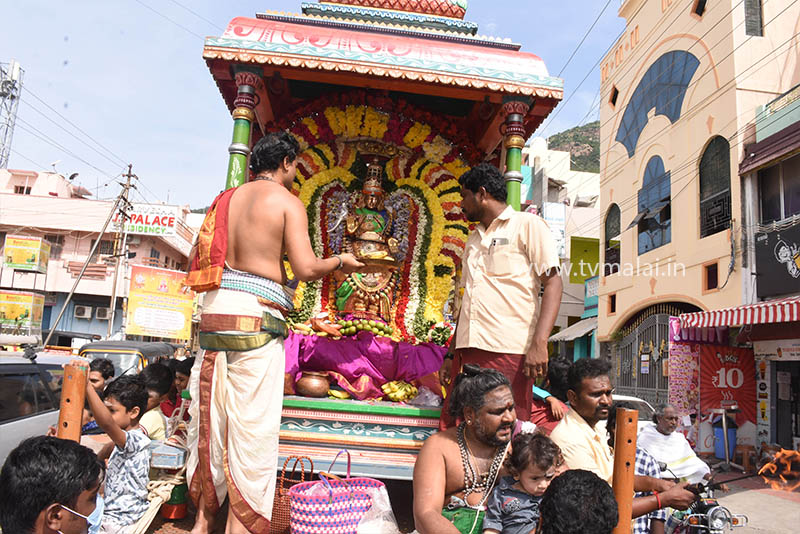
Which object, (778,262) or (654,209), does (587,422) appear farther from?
(654,209)

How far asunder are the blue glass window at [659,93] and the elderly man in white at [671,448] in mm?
12609

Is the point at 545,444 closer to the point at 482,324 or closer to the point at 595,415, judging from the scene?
the point at 595,415

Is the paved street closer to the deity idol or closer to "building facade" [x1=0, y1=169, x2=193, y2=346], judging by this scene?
the deity idol

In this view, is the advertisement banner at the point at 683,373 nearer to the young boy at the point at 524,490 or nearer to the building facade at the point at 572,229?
the building facade at the point at 572,229

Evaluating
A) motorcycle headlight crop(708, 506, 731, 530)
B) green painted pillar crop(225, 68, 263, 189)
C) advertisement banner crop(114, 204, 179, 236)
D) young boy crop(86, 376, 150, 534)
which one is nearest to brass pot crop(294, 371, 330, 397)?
young boy crop(86, 376, 150, 534)

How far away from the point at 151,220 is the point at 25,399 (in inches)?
902

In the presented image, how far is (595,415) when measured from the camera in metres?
2.93

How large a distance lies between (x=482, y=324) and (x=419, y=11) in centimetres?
427

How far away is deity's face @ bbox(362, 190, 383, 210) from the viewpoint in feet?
20.5

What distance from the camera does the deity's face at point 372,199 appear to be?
624 cm

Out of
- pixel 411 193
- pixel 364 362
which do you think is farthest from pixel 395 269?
pixel 364 362

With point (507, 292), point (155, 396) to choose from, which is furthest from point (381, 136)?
point (155, 396)

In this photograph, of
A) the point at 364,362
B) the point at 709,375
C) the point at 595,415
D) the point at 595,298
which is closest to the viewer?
the point at 595,415

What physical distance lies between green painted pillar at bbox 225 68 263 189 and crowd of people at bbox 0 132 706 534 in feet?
4.09
